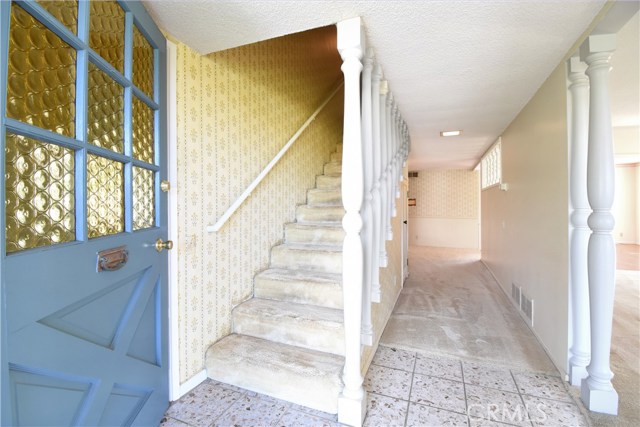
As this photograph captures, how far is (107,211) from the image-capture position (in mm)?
1094

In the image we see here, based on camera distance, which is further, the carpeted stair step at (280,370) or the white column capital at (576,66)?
the white column capital at (576,66)

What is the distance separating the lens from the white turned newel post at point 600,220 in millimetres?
1440

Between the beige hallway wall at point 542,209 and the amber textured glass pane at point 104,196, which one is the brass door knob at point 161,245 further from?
the beige hallway wall at point 542,209

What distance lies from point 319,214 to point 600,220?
203cm

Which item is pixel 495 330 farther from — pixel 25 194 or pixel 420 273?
pixel 25 194

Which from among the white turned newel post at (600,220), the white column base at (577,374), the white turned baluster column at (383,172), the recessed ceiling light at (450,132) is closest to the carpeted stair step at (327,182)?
the white turned baluster column at (383,172)

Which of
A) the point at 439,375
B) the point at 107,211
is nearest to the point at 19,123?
the point at 107,211

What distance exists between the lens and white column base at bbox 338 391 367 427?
1.40 meters

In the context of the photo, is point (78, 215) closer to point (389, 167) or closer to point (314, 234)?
point (314, 234)

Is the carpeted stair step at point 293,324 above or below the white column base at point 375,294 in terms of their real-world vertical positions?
below

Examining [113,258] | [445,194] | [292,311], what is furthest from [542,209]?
[445,194]

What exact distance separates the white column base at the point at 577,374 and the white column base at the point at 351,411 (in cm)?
139

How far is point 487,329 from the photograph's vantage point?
8.54 ft

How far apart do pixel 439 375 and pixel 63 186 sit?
2247 mm
